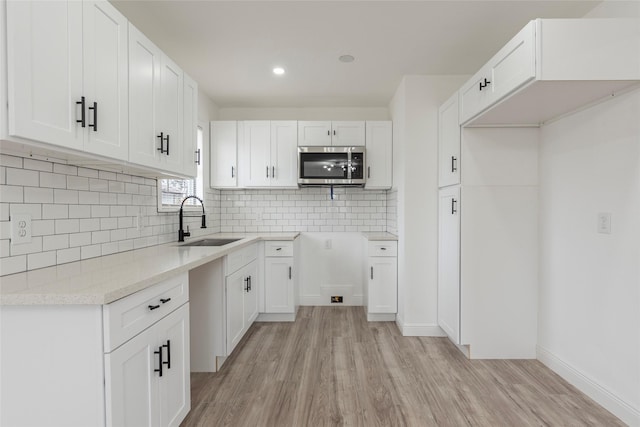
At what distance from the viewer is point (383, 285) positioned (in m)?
3.38

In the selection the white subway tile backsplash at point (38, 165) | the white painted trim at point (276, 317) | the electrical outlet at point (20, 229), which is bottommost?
the white painted trim at point (276, 317)

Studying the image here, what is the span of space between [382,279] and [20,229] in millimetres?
2863

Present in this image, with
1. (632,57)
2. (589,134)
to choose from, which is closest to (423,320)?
(589,134)

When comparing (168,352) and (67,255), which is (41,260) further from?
(168,352)

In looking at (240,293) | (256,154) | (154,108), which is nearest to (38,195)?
(154,108)

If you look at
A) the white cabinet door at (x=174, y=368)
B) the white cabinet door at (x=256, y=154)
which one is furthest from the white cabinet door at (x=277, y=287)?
the white cabinet door at (x=174, y=368)

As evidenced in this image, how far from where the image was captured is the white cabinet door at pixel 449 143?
267 cm

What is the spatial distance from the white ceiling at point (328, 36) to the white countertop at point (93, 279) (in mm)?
1602

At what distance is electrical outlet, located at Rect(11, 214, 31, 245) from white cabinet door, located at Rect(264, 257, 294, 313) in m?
2.14

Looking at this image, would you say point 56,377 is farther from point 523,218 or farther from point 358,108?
point 358,108

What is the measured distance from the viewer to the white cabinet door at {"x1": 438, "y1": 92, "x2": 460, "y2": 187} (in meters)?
2.67

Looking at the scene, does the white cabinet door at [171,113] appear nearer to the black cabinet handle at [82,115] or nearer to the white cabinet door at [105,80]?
the white cabinet door at [105,80]

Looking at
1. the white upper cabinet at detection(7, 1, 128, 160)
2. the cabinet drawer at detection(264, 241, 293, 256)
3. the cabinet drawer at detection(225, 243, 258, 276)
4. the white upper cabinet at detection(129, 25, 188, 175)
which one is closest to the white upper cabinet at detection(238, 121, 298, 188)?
the cabinet drawer at detection(264, 241, 293, 256)

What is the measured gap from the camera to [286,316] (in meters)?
3.50
